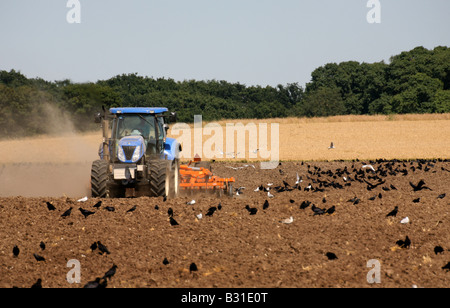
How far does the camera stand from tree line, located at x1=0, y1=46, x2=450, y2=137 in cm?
9369

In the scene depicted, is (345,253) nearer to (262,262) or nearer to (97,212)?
(262,262)

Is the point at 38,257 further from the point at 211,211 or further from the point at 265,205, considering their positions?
the point at 265,205

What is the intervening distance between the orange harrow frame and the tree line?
188ft

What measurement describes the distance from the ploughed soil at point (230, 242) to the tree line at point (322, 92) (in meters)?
62.7

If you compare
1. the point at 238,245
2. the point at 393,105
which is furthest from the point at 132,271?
the point at 393,105

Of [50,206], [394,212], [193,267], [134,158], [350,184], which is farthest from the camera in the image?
[350,184]

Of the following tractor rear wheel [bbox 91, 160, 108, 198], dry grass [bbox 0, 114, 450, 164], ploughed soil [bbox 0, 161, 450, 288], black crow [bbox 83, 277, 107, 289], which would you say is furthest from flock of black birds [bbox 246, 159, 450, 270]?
dry grass [bbox 0, 114, 450, 164]

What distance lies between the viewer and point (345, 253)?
931 centimetres

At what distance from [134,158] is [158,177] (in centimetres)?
86

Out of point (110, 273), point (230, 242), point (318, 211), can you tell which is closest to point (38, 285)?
point (110, 273)

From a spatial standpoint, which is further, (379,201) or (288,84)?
(288,84)

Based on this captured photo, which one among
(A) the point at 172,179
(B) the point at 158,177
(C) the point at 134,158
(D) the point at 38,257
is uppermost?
(C) the point at 134,158

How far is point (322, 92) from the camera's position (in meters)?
106

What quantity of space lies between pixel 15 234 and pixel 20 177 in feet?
51.2
